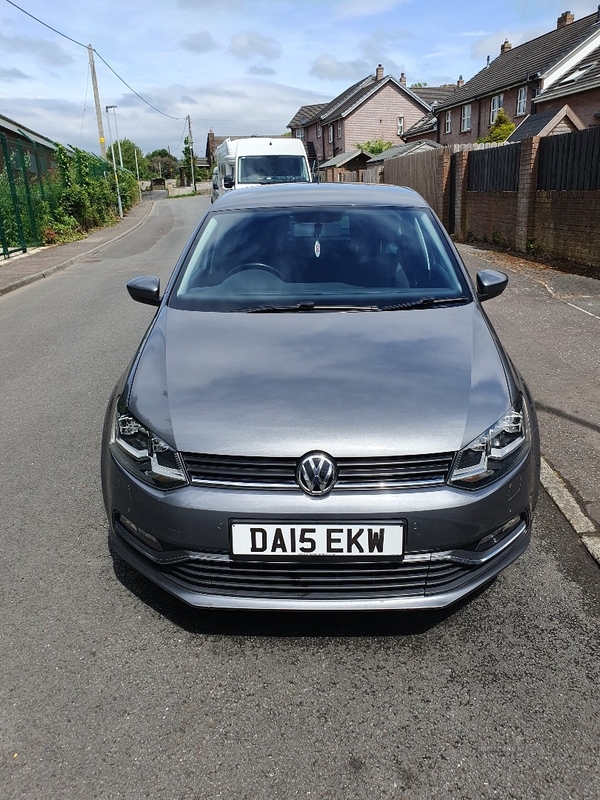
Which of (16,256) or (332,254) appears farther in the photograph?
(16,256)

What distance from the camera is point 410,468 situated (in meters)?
2.41

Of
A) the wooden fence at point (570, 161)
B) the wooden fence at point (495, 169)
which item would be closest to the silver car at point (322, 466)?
the wooden fence at point (570, 161)

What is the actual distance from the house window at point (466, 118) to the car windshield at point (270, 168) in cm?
2251

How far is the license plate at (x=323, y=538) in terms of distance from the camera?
2.36 m

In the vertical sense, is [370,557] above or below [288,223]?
below

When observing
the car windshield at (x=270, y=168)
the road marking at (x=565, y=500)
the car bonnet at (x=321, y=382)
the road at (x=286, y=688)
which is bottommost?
the road marking at (x=565, y=500)

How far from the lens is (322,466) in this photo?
2.38 m

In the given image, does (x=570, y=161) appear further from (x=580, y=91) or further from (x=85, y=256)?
(x=580, y=91)

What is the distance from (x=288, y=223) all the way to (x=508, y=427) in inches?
79.6

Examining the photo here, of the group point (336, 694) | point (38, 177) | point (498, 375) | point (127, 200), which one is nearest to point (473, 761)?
point (336, 694)

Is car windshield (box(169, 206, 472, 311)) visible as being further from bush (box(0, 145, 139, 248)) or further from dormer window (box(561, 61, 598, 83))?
dormer window (box(561, 61, 598, 83))

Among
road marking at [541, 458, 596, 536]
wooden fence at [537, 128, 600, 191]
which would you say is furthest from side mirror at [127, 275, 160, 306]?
wooden fence at [537, 128, 600, 191]

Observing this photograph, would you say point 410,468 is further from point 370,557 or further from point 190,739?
point 190,739

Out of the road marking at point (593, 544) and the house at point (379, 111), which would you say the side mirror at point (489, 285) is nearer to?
the road marking at point (593, 544)
